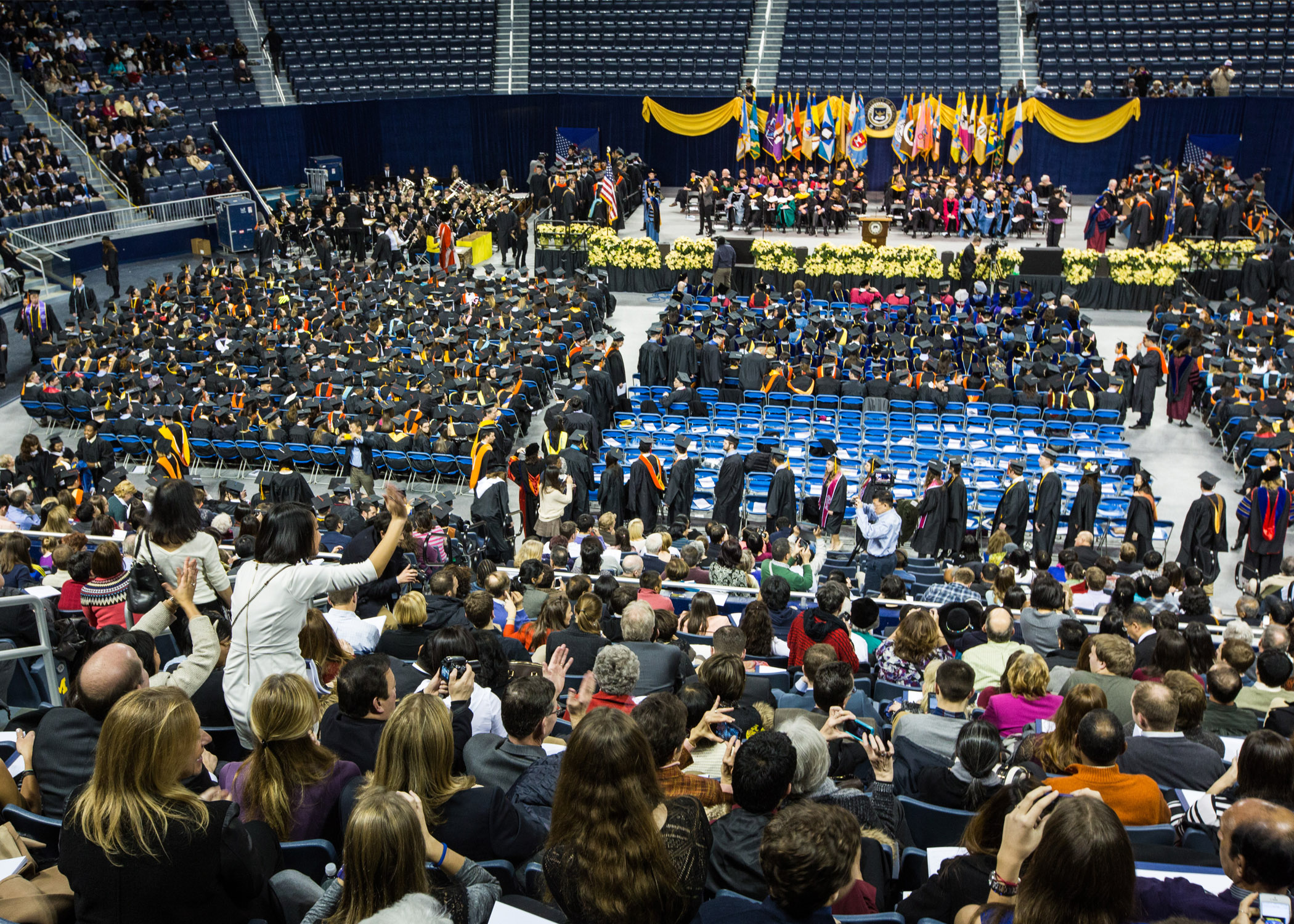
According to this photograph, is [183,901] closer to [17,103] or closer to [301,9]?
[17,103]

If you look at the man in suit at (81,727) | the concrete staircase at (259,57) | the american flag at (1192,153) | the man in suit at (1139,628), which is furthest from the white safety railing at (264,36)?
the man in suit at (81,727)

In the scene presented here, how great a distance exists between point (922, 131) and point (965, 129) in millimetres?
1047

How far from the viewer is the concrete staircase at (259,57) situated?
1161 inches

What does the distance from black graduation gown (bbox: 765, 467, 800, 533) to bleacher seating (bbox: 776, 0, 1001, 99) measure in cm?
1919

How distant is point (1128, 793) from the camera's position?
4.08 meters

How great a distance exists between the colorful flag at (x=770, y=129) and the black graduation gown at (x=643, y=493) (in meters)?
18.2

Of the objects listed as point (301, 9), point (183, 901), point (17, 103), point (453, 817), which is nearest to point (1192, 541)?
point (453, 817)

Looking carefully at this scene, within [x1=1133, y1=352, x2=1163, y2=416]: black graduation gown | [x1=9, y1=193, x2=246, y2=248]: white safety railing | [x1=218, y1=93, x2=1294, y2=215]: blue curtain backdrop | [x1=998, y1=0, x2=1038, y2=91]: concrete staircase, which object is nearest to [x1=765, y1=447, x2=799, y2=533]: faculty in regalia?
[x1=1133, y1=352, x2=1163, y2=416]: black graduation gown

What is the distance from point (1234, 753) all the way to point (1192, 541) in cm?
685

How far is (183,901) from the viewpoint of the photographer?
114 inches

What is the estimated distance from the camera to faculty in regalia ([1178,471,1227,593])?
427 inches

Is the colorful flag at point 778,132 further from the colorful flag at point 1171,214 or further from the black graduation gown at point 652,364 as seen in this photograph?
the black graduation gown at point 652,364

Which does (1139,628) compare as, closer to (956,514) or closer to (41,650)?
(956,514)

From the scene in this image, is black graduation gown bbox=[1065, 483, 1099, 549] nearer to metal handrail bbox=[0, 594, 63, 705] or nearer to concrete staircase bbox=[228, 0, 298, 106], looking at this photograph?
metal handrail bbox=[0, 594, 63, 705]
